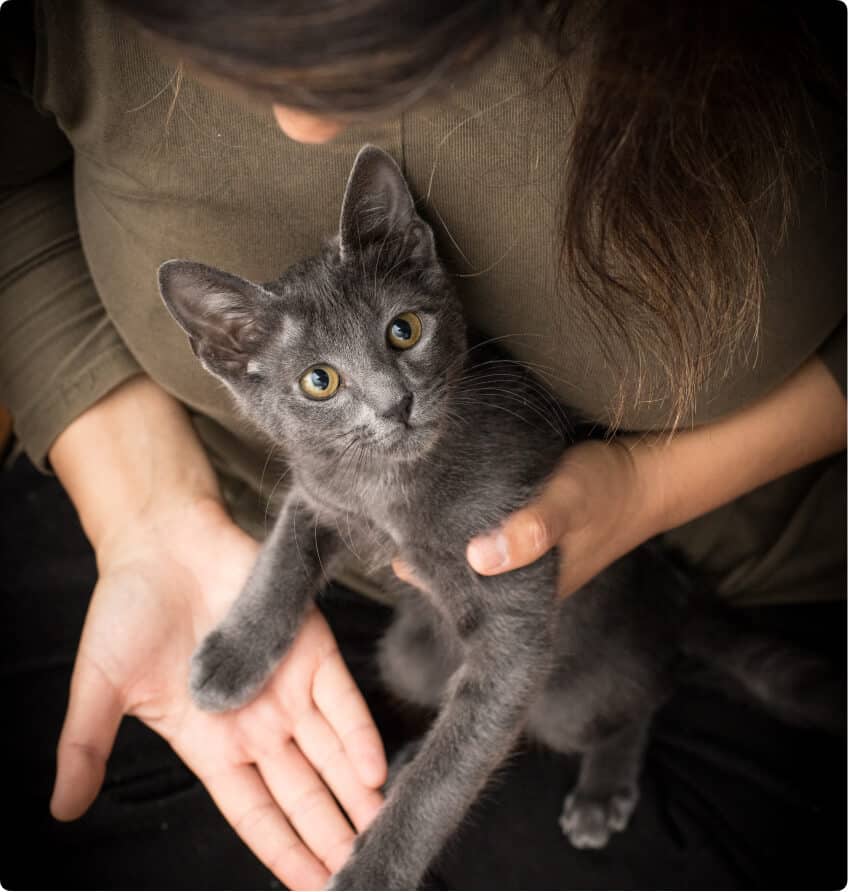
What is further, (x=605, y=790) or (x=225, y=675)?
(x=605, y=790)

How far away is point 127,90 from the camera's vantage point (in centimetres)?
94

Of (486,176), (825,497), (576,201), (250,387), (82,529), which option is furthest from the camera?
(82,529)

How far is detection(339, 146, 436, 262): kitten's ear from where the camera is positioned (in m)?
0.90

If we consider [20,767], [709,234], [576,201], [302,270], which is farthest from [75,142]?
[20,767]

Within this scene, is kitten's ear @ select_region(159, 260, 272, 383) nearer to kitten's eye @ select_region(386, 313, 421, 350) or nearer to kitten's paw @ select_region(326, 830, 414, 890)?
kitten's eye @ select_region(386, 313, 421, 350)

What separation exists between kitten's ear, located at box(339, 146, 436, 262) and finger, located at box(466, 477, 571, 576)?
1.08 ft

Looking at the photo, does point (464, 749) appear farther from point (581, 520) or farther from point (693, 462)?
point (693, 462)

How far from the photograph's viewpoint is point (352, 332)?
37.6 inches

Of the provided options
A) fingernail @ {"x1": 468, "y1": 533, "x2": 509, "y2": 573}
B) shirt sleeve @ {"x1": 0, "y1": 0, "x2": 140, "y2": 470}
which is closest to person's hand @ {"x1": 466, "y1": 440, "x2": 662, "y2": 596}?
fingernail @ {"x1": 468, "y1": 533, "x2": 509, "y2": 573}

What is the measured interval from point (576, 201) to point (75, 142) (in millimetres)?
646

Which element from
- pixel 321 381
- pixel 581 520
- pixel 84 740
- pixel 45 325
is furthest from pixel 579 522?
pixel 45 325

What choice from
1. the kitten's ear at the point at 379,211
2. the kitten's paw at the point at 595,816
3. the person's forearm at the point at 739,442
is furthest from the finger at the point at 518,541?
the kitten's paw at the point at 595,816

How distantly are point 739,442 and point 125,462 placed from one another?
0.90m

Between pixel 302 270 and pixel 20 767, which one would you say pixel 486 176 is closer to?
pixel 302 270
